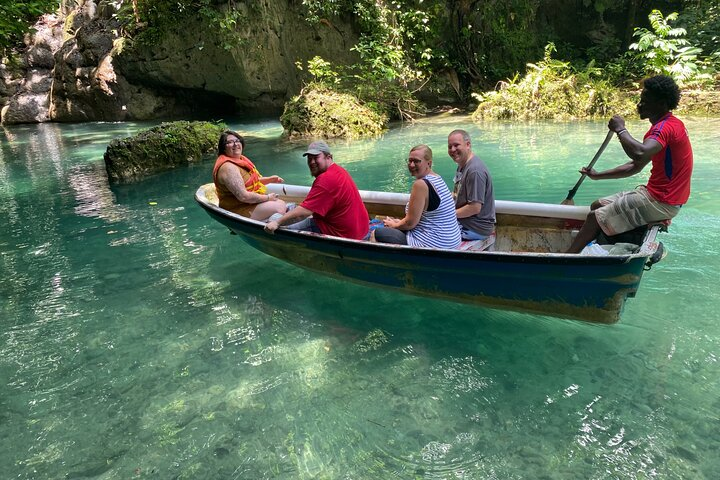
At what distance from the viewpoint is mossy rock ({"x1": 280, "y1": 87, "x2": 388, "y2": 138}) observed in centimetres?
1545

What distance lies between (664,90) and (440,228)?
2.01 metres

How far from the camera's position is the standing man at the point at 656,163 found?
3707 mm

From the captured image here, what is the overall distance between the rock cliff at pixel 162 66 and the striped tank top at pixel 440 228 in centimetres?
1556

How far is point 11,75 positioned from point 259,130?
1485 centimetres

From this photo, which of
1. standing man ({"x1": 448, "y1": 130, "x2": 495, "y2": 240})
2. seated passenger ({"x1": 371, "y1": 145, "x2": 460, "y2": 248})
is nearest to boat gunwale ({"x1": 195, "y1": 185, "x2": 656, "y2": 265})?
seated passenger ({"x1": 371, "y1": 145, "x2": 460, "y2": 248})

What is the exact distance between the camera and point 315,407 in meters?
3.64

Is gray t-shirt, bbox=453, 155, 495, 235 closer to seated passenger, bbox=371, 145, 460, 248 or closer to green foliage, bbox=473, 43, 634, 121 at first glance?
seated passenger, bbox=371, 145, 460, 248

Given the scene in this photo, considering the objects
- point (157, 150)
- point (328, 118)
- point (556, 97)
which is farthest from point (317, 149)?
point (556, 97)

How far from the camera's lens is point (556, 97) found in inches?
635

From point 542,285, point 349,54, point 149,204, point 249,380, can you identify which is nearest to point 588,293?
point 542,285

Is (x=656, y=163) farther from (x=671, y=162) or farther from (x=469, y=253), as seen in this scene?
(x=469, y=253)

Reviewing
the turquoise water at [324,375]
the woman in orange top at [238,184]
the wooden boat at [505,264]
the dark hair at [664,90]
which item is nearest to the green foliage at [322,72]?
the turquoise water at [324,375]

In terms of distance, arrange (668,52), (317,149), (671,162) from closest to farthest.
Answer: (671,162)
(317,149)
(668,52)

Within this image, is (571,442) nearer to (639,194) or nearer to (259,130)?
(639,194)
